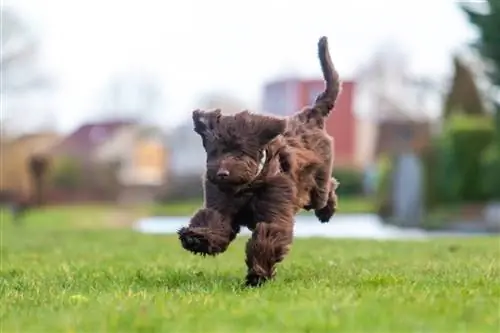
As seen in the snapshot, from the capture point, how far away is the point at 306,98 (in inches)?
2509

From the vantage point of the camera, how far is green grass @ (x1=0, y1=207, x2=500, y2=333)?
448cm

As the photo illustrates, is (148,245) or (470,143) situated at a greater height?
(470,143)

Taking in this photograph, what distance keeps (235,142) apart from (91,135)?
78404 millimetres

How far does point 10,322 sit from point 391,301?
183 cm

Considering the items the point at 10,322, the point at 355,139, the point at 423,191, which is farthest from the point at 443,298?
the point at 355,139

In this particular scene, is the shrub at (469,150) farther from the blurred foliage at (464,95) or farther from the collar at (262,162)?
the collar at (262,162)

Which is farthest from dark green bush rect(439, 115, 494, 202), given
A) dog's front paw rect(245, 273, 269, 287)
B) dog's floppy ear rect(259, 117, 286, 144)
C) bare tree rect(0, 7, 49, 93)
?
dog's front paw rect(245, 273, 269, 287)

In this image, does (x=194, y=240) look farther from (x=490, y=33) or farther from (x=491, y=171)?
(x=491, y=171)

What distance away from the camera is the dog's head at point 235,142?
20.6ft

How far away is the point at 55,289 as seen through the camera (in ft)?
20.6

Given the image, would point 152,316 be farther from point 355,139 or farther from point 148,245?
point 355,139

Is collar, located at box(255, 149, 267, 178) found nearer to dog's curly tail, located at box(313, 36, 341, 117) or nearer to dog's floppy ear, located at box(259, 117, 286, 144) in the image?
dog's floppy ear, located at box(259, 117, 286, 144)

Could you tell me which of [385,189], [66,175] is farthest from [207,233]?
[66,175]

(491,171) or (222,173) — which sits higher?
(491,171)
